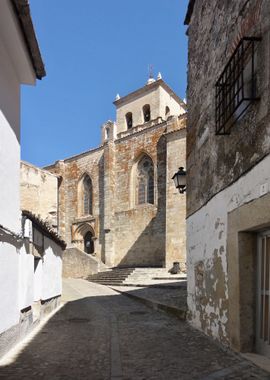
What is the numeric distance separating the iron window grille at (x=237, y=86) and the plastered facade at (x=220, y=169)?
0.10 metres

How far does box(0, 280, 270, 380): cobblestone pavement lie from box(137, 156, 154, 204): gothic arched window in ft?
63.8

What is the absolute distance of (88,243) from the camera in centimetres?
3197

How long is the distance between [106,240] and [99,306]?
17203mm

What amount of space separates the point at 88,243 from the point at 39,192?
5.89m

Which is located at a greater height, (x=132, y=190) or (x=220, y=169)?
(x=132, y=190)

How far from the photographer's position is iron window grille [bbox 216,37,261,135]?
16.0 ft

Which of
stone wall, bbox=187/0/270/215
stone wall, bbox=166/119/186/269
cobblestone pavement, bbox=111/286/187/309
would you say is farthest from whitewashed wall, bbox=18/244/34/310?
stone wall, bbox=166/119/186/269

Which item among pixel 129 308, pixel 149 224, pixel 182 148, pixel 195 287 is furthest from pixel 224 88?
pixel 149 224

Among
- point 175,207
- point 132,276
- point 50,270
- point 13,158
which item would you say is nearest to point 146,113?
point 175,207

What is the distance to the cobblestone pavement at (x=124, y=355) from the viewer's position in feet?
14.7

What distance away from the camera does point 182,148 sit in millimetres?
25125

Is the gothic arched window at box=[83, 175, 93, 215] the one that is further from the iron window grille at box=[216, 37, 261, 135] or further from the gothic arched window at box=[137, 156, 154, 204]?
the iron window grille at box=[216, 37, 261, 135]

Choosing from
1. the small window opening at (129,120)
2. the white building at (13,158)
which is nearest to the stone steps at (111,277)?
the white building at (13,158)

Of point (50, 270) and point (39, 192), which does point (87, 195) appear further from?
point (50, 270)
